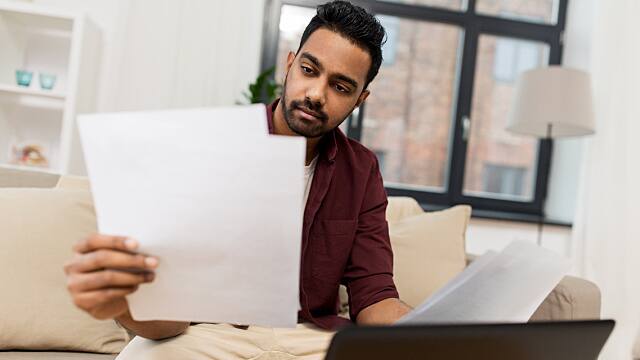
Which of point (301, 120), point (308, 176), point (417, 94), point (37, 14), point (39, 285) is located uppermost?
point (37, 14)

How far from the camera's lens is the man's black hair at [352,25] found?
1256 mm

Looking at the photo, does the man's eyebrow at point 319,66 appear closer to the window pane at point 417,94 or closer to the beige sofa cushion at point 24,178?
the beige sofa cushion at point 24,178

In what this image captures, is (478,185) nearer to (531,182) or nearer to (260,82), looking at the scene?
(531,182)

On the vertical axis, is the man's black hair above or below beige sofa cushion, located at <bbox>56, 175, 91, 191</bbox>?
above

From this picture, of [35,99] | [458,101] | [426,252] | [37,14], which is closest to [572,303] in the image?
[426,252]

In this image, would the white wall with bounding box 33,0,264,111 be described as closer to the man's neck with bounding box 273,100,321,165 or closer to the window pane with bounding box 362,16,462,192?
the window pane with bounding box 362,16,462,192

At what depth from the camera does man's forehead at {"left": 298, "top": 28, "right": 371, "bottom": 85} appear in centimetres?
123

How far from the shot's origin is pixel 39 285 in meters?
1.49

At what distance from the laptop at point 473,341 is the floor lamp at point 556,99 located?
2.27m

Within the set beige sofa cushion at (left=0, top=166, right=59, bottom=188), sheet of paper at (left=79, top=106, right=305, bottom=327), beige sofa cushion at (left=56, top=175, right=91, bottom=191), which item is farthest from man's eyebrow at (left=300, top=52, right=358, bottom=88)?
beige sofa cushion at (left=0, top=166, right=59, bottom=188)

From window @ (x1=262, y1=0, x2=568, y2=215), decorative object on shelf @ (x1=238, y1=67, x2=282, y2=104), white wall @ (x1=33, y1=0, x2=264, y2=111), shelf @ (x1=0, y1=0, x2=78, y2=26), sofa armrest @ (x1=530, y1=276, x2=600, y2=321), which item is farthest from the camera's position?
window @ (x1=262, y1=0, x2=568, y2=215)

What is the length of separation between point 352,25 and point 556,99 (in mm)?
1884

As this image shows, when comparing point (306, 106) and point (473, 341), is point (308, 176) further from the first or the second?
point (473, 341)

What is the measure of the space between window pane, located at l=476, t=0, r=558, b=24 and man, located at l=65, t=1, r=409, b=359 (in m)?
2.43
